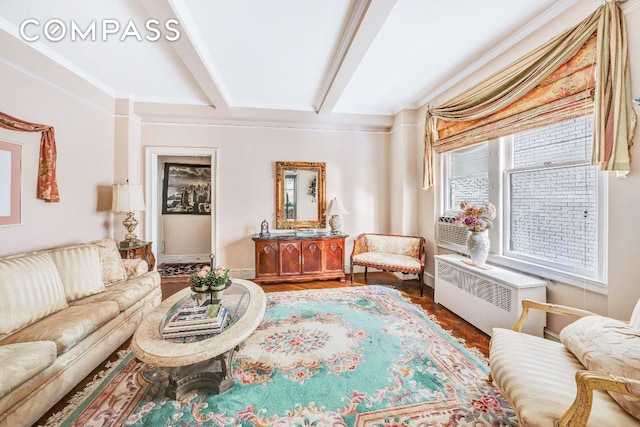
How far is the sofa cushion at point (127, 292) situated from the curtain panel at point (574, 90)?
387 centimetres

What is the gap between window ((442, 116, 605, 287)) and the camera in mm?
2014

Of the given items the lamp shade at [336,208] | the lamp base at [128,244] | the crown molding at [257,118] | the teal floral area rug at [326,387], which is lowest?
the teal floral area rug at [326,387]

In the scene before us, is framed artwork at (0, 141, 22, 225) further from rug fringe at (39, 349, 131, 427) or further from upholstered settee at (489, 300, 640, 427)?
upholstered settee at (489, 300, 640, 427)

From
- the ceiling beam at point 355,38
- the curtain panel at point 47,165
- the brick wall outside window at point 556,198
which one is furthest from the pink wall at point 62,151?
the brick wall outside window at point 556,198

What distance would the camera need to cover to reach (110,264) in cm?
266

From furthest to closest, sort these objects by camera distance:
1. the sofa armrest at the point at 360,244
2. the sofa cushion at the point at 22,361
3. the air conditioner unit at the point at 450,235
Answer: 1. the sofa armrest at the point at 360,244
2. the air conditioner unit at the point at 450,235
3. the sofa cushion at the point at 22,361

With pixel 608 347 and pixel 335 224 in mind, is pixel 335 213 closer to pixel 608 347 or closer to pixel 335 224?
pixel 335 224

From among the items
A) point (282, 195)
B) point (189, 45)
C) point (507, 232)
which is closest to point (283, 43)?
point (189, 45)

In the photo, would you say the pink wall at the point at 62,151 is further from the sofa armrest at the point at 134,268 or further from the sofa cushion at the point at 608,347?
the sofa cushion at the point at 608,347

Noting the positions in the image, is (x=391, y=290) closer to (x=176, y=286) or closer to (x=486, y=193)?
(x=486, y=193)

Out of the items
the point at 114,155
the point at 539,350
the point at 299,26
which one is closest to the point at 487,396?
the point at 539,350

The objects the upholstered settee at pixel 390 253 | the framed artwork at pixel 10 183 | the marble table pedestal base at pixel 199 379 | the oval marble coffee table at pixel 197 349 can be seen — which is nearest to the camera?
the oval marble coffee table at pixel 197 349

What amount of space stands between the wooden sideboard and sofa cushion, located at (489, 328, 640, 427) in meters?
2.71

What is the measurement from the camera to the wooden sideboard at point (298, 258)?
3.98 metres
